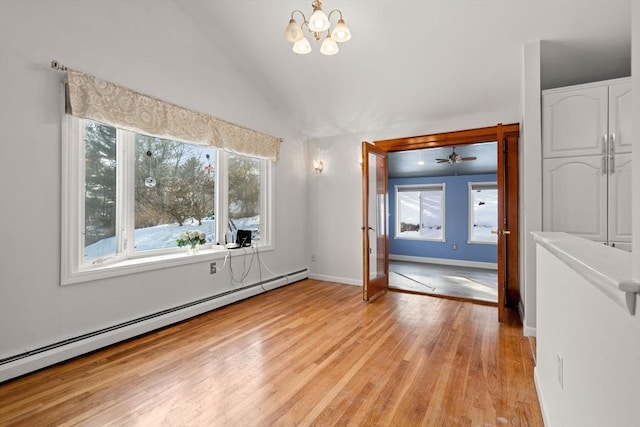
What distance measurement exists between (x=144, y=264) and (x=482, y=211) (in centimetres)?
649

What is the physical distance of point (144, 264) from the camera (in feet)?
9.22

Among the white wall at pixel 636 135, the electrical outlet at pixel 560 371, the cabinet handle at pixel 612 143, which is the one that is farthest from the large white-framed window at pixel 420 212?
the white wall at pixel 636 135

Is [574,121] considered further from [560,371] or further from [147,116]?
[147,116]

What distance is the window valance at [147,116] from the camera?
7.67ft

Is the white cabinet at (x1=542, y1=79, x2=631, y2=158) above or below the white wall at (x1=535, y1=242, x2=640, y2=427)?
above

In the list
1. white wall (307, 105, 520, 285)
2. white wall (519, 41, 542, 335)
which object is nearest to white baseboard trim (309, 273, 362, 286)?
white wall (307, 105, 520, 285)

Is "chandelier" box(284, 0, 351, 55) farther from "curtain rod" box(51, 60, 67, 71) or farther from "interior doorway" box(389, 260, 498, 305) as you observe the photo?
"interior doorway" box(389, 260, 498, 305)

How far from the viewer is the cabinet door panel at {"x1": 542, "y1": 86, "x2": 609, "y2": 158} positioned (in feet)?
8.23

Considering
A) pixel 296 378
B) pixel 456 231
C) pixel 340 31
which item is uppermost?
pixel 340 31

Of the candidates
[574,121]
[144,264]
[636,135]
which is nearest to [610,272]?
[636,135]

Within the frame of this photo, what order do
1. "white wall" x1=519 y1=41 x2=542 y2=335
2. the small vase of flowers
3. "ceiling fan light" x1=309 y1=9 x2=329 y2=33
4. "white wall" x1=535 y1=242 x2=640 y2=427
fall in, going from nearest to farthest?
"white wall" x1=535 y1=242 x2=640 y2=427 → "ceiling fan light" x1=309 y1=9 x2=329 y2=33 → "white wall" x1=519 y1=41 x2=542 y2=335 → the small vase of flowers

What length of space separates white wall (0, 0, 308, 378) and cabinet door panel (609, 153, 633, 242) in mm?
3912

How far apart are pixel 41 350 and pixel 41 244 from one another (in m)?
0.77

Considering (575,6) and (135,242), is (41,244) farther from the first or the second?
(575,6)
